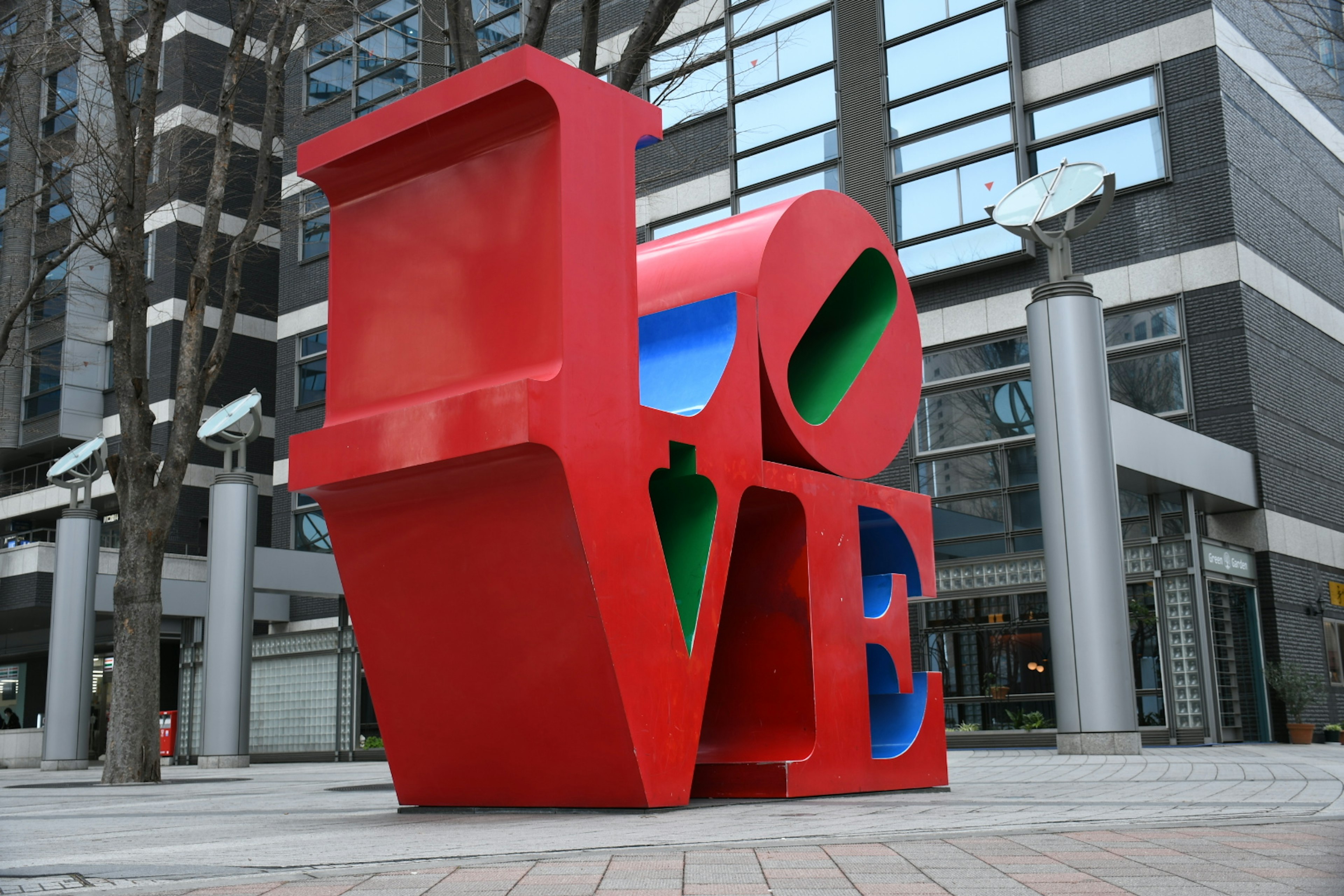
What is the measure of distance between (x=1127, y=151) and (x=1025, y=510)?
5909mm

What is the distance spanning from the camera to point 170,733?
26.5 meters

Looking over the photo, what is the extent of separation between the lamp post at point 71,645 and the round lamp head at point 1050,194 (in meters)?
16.5

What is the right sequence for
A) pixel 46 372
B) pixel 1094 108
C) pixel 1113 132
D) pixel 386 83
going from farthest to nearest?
pixel 46 372 < pixel 386 83 < pixel 1094 108 < pixel 1113 132

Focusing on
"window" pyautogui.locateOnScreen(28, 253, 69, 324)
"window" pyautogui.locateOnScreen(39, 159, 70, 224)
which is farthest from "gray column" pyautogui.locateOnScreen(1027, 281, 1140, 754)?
"window" pyautogui.locateOnScreen(28, 253, 69, 324)

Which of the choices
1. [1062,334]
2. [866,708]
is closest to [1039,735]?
[1062,334]

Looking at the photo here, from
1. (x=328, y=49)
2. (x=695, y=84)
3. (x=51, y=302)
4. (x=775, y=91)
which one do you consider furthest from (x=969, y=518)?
(x=51, y=302)

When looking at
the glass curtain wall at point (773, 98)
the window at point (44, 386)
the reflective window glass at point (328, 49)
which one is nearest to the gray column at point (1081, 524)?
the glass curtain wall at point (773, 98)

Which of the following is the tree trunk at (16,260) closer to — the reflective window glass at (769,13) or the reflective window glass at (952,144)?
the reflective window glass at (769,13)

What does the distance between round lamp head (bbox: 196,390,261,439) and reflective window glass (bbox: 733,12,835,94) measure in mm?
10628

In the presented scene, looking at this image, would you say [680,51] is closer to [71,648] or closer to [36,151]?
[36,151]

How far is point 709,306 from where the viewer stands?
8281 millimetres

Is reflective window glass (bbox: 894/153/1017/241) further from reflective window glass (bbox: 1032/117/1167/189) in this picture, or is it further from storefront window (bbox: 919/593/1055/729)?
storefront window (bbox: 919/593/1055/729)

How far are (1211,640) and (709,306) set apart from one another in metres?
12.1

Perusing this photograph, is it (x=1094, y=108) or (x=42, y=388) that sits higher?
(x=1094, y=108)
